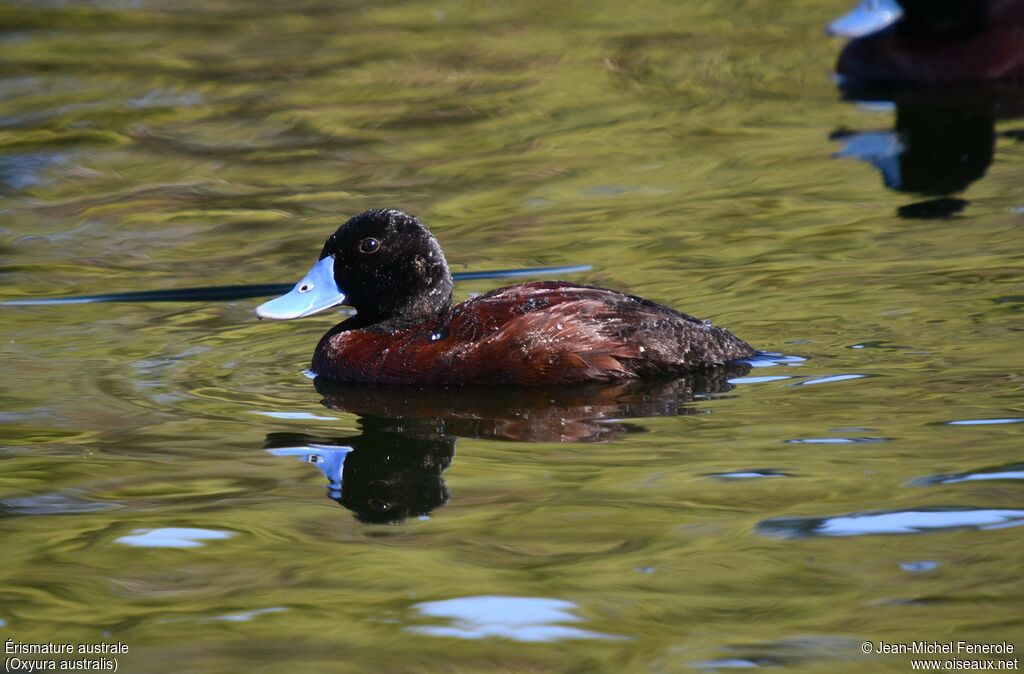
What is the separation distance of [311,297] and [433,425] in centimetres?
133

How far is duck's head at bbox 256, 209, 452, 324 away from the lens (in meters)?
7.86

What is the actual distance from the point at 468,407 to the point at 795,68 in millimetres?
8488

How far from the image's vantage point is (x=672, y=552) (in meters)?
5.23

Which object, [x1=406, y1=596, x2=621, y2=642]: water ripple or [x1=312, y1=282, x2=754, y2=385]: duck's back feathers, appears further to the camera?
[x1=312, y1=282, x2=754, y2=385]: duck's back feathers

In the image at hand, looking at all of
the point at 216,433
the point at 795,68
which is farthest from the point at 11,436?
the point at 795,68

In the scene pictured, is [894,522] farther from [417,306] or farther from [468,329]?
[417,306]

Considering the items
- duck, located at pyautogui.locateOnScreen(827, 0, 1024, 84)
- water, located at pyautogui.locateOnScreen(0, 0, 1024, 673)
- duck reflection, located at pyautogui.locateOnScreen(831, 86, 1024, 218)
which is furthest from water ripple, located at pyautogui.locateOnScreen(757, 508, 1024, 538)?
duck, located at pyautogui.locateOnScreen(827, 0, 1024, 84)

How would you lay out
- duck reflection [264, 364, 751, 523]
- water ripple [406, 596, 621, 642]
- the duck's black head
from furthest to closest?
the duck's black head < duck reflection [264, 364, 751, 523] < water ripple [406, 596, 621, 642]

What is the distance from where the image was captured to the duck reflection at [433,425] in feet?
20.1

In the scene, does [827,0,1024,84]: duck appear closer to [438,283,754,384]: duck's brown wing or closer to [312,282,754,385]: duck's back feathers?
[312,282,754,385]: duck's back feathers

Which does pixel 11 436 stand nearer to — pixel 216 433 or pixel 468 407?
pixel 216 433

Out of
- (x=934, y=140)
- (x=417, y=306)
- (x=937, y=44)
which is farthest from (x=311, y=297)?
(x=937, y=44)

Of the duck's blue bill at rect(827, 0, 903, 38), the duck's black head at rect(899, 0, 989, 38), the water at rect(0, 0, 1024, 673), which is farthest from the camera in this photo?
the duck's blue bill at rect(827, 0, 903, 38)

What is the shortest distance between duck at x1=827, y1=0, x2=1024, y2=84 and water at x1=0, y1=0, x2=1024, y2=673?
58cm
